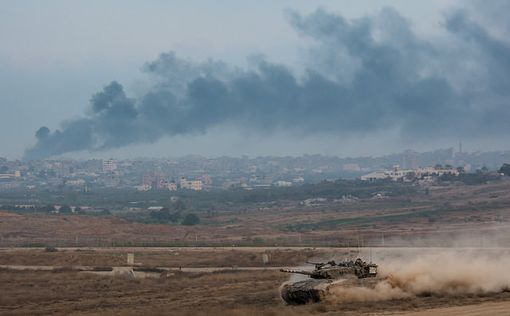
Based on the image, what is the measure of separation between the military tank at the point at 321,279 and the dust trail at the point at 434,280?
0.72 metres

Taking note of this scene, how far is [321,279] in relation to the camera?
3906 cm

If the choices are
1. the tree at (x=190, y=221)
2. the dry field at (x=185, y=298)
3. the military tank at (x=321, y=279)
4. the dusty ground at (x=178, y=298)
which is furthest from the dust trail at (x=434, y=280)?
the tree at (x=190, y=221)

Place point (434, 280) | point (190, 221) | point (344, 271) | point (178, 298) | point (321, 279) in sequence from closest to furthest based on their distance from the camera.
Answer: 1. point (321, 279)
2. point (344, 271)
3. point (434, 280)
4. point (178, 298)
5. point (190, 221)

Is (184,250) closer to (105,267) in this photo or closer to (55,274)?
(105,267)

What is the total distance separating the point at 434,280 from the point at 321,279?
17.5 feet

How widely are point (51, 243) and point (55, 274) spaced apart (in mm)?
42771

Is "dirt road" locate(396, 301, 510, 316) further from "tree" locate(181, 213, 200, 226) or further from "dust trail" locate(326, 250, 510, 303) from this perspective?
"tree" locate(181, 213, 200, 226)

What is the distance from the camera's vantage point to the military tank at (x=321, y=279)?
122ft

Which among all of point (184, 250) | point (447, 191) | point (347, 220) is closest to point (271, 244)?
point (184, 250)

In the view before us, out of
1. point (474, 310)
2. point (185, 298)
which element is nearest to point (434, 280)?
point (474, 310)

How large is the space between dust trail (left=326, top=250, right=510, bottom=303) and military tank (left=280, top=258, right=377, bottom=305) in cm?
72

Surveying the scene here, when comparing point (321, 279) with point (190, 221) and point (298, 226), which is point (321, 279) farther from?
point (190, 221)

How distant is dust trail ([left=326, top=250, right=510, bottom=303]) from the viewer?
38.8 metres

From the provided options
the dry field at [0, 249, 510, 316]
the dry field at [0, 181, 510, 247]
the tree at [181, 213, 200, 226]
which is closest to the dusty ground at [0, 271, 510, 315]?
the dry field at [0, 249, 510, 316]
